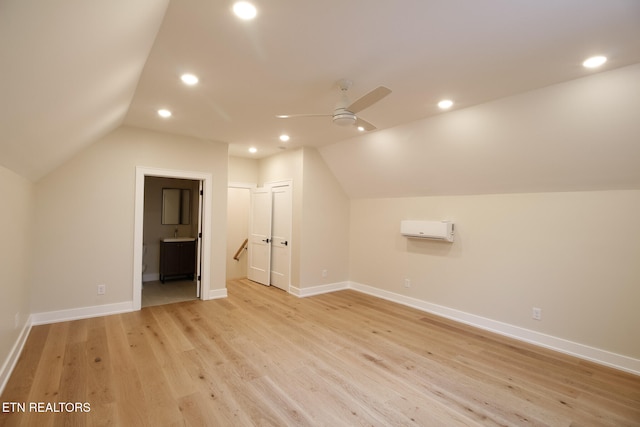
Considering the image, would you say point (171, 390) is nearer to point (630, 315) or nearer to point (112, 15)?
point (112, 15)

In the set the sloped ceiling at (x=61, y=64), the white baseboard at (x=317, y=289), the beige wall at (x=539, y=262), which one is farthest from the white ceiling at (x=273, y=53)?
the white baseboard at (x=317, y=289)

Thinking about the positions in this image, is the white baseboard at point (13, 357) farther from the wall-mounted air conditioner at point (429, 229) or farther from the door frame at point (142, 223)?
the wall-mounted air conditioner at point (429, 229)

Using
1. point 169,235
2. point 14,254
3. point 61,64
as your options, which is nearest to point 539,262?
point 61,64

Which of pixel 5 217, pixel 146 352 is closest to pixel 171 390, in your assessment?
pixel 146 352

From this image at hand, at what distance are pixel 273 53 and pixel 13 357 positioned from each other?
3.53 metres

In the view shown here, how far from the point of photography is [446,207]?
446cm

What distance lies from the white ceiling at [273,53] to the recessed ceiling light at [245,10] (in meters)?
0.04

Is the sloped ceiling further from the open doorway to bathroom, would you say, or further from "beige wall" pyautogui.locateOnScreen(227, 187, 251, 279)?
"beige wall" pyautogui.locateOnScreen(227, 187, 251, 279)

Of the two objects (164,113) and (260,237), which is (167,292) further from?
(164,113)

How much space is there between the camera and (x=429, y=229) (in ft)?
14.7

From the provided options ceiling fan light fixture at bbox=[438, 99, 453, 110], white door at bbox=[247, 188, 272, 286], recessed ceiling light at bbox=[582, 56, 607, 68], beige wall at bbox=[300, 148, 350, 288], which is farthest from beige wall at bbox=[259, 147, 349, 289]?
recessed ceiling light at bbox=[582, 56, 607, 68]

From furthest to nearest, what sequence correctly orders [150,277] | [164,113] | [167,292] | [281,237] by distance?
[150,277] < [281,237] < [167,292] < [164,113]

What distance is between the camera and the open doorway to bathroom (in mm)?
6062

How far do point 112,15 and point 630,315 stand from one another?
186 inches
